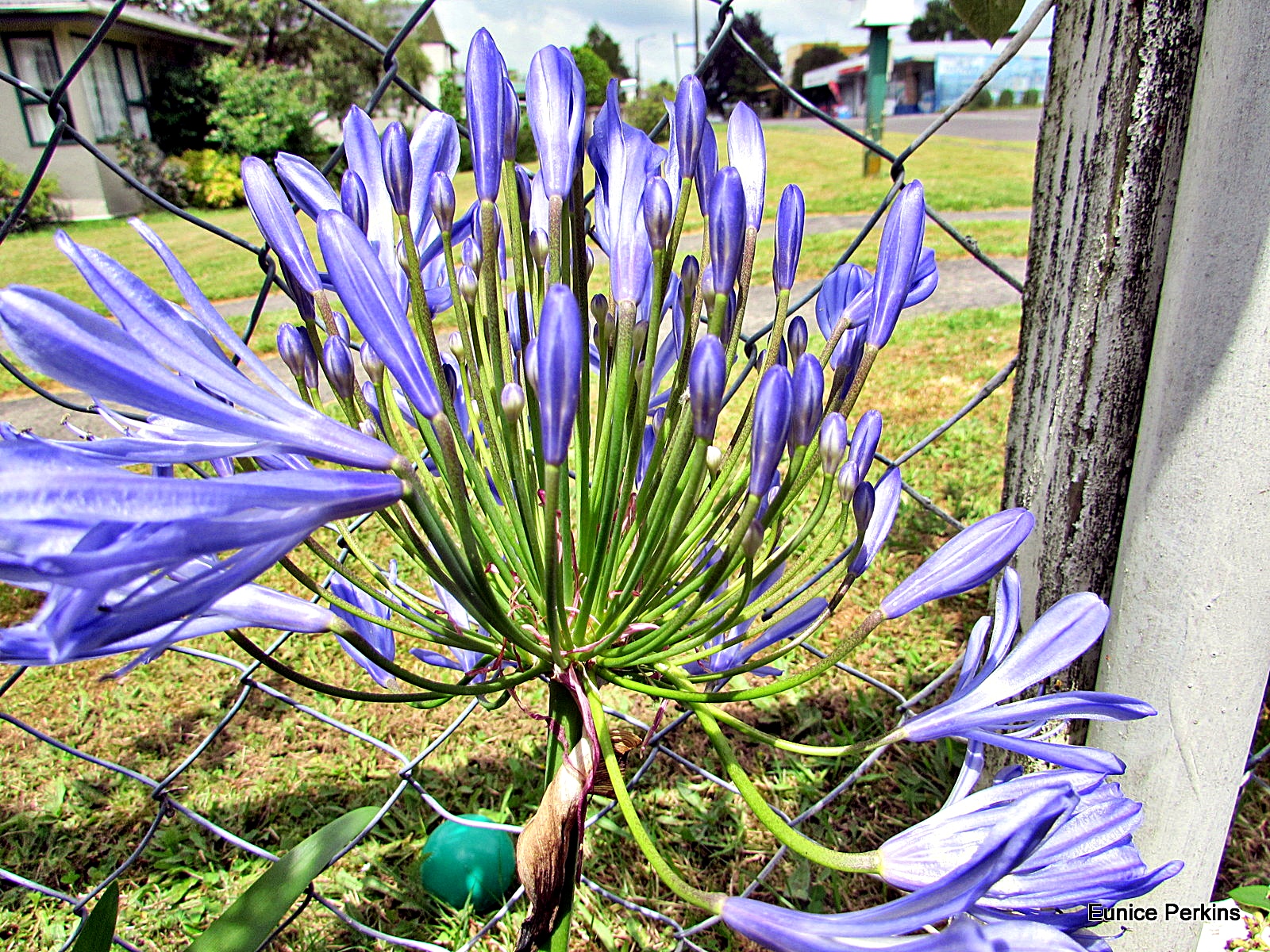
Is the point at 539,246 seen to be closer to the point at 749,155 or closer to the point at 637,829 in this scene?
the point at 749,155

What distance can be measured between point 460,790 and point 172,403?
1.19m

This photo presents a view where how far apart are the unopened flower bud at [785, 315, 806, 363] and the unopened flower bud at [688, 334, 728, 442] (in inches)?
6.1

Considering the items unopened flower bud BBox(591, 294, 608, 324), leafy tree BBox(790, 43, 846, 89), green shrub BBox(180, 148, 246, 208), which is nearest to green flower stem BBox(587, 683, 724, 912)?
unopened flower bud BBox(591, 294, 608, 324)

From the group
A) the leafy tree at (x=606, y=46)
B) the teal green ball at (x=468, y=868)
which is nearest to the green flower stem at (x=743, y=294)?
the teal green ball at (x=468, y=868)

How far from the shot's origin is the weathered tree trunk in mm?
769

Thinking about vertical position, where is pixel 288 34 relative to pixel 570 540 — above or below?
above

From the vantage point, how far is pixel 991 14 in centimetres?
83

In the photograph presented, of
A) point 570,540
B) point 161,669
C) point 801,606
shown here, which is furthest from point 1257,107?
point 161,669

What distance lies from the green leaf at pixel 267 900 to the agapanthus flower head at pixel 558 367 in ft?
1.72

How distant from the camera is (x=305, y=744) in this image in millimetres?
1585

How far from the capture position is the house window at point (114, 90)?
14.6m

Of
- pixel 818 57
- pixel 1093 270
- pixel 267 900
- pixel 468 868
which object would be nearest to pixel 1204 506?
pixel 1093 270

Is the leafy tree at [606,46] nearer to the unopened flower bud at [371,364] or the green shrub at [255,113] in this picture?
the green shrub at [255,113]

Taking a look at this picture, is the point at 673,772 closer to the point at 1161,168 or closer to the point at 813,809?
the point at 813,809
